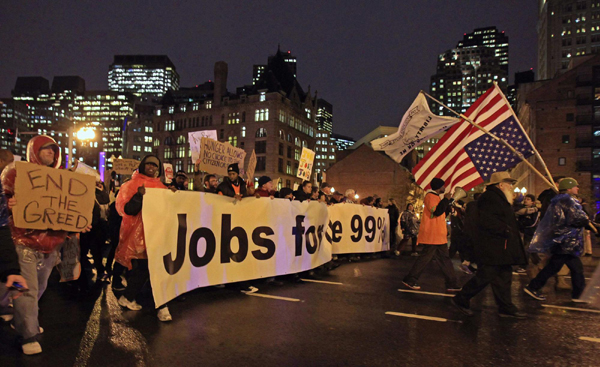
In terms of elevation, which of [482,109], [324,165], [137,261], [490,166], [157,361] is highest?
[324,165]

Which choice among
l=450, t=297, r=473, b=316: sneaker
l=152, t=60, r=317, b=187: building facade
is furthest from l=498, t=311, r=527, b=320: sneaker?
l=152, t=60, r=317, b=187: building facade

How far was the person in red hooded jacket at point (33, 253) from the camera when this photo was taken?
4.08 metres

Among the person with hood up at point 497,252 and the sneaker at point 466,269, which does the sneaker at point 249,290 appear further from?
the sneaker at point 466,269

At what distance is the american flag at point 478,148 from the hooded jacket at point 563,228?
147 centimetres

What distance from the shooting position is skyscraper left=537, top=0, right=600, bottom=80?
10025 centimetres

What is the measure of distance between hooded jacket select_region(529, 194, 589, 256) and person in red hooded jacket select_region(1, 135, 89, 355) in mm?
6949

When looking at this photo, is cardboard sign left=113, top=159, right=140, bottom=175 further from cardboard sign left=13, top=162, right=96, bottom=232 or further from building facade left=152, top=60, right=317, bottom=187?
building facade left=152, top=60, right=317, bottom=187

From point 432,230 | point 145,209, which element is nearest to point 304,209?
point 432,230

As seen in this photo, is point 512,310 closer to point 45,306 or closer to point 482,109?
point 482,109

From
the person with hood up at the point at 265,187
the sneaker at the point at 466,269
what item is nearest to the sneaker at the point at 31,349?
the person with hood up at the point at 265,187

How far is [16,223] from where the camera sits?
162 inches

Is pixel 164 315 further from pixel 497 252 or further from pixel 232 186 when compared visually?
pixel 497 252

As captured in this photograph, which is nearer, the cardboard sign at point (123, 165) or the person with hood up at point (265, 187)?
the person with hood up at point (265, 187)

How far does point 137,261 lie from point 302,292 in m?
2.83
